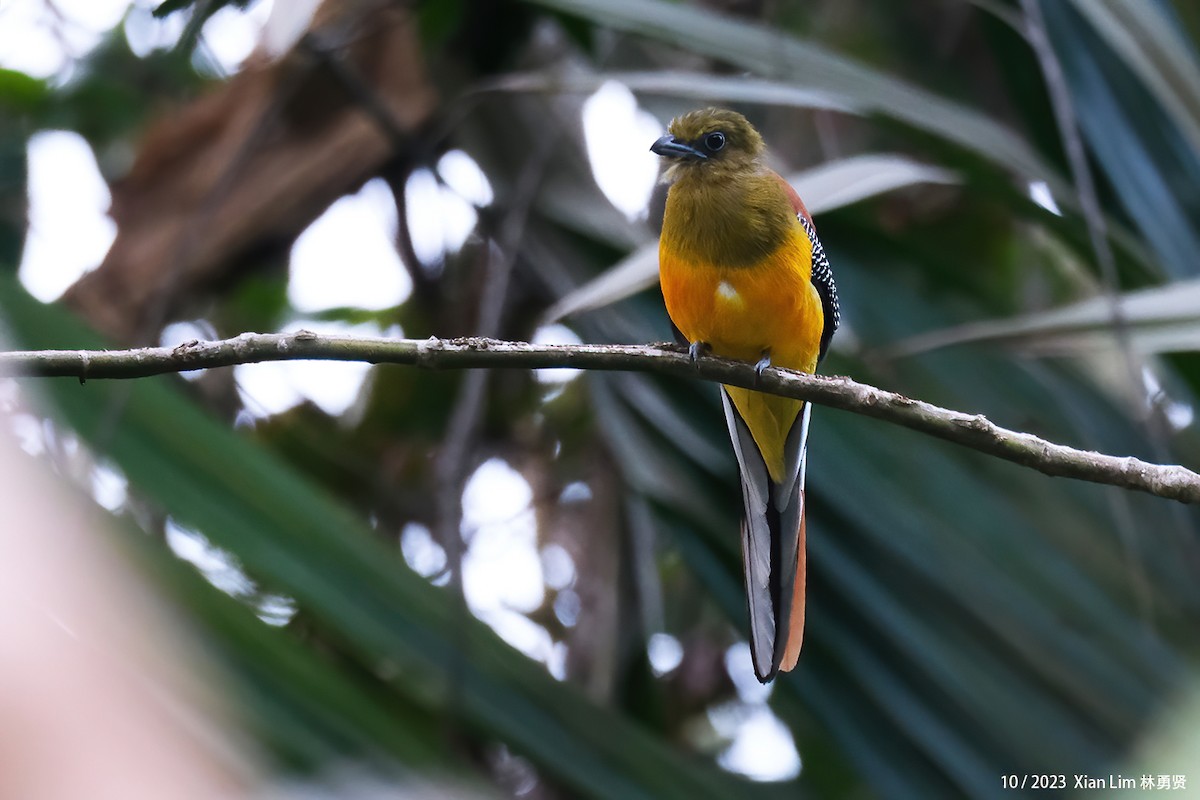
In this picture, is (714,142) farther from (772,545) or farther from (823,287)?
(772,545)

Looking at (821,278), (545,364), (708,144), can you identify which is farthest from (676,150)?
(545,364)

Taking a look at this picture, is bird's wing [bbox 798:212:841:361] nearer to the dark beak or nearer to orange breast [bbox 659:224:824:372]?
orange breast [bbox 659:224:824:372]

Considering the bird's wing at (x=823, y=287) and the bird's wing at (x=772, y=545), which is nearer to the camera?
the bird's wing at (x=772, y=545)

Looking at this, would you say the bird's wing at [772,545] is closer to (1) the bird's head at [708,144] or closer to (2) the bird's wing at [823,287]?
(2) the bird's wing at [823,287]

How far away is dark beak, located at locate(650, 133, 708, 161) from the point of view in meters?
3.12

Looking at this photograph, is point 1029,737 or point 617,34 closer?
point 1029,737

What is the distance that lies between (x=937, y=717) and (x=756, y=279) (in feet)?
3.72

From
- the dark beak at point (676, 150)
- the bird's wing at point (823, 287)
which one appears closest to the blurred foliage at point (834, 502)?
the bird's wing at point (823, 287)

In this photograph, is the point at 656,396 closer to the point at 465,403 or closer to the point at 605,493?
the point at 465,403

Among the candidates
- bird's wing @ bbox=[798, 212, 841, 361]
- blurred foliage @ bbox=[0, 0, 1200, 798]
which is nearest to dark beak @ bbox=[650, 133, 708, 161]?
blurred foliage @ bbox=[0, 0, 1200, 798]

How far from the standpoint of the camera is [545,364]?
1.76m

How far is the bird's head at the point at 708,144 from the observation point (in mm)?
3107

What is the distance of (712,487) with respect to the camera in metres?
3.35

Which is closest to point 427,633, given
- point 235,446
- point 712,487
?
point 235,446
